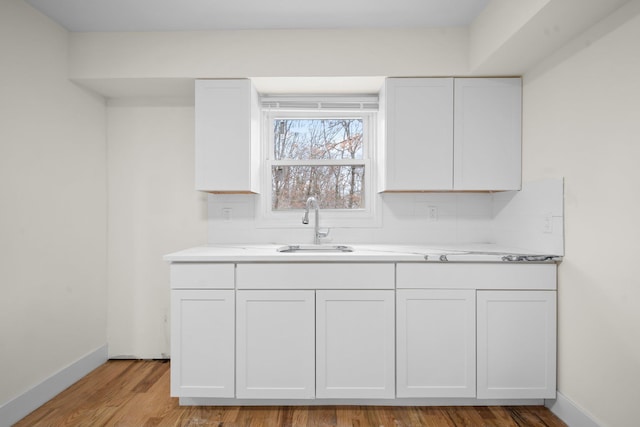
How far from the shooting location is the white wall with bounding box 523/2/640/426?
5.33 feet

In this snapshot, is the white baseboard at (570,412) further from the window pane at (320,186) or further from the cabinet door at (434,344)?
the window pane at (320,186)

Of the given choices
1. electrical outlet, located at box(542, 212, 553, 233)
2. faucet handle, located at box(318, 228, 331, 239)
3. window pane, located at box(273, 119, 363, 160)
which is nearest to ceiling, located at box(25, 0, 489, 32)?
window pane, located at box(273, 119, 363, 160)

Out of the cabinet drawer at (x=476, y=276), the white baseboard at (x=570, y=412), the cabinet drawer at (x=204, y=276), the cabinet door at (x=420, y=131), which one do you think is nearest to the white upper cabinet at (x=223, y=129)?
the cabinet drawer at (x=204, y=276)

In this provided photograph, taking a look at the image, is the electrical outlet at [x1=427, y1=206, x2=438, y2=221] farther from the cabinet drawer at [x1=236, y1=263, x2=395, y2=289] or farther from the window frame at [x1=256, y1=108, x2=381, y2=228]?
the cabinet drawer at [x1=236, y1=263, x2=395, y2=289]

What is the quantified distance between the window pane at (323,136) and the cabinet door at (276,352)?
1328mm

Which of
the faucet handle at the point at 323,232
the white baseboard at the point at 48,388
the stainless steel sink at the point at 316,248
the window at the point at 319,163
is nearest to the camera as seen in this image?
the white baseboard at the point at 48,388

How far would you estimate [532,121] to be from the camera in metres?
2.36

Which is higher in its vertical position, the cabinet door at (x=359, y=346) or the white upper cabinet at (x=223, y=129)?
the white upper cabinet at (x=223, y=129)

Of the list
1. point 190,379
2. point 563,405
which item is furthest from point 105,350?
point 563,405

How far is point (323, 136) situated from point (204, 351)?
188cm

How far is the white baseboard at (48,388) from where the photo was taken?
1994 millimetres

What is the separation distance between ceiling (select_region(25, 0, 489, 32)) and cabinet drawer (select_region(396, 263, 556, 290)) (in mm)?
1629

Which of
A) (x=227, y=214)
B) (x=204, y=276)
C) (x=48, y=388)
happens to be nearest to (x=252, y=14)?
(x=227, y=214)

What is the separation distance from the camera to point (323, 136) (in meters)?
2.99
